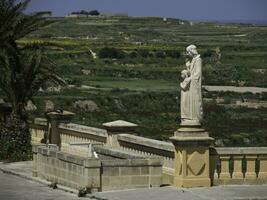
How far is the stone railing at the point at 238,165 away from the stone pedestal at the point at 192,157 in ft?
0.86

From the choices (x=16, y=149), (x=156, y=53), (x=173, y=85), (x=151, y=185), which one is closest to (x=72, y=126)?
(x=16, y=149)

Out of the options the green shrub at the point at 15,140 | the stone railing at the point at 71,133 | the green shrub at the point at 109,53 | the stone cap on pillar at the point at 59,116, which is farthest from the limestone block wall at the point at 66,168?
the green shrub at the point at 109,53

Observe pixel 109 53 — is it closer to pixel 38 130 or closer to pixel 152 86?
pixel 152 86

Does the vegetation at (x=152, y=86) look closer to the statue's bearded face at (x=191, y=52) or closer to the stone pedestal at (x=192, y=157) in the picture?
the statue's bearded face at (x=191, y=52)

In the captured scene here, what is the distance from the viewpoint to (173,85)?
328ft

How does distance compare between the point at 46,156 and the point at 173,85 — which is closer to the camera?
the point at 46,156

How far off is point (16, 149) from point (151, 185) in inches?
295

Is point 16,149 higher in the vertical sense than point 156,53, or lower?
lower

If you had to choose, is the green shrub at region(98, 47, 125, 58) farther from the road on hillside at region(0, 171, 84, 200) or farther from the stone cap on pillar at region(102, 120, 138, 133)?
the road on hillside at region(0, 171, 84, 200)

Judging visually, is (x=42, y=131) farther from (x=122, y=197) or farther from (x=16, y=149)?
(x=122, y=197)

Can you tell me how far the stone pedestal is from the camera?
17.9m

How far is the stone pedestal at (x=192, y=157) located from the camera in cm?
1789

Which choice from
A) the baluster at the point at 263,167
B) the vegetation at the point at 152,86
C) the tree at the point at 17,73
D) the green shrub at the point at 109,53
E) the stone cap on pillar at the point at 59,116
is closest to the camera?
the baluster at the point at 263,167

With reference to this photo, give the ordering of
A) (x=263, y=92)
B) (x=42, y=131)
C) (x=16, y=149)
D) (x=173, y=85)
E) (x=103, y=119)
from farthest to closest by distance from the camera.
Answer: (x=173, y=85), (x=263, y=92), (x=103, y=119), (x=42, y=131), (x=16, y=149)
